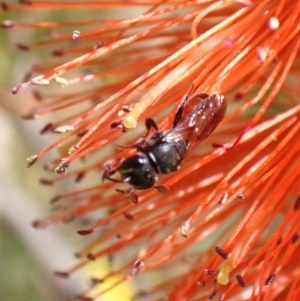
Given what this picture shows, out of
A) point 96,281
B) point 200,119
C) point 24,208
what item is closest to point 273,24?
point 200,119

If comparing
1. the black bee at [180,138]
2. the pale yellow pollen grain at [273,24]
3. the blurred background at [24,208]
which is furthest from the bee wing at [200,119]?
the blurred background at [24,208]

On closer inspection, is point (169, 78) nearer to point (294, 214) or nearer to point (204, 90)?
point (204, 90)

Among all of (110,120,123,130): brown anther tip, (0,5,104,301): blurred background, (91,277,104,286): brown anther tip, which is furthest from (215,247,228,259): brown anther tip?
(0,5,104,301): blurred background

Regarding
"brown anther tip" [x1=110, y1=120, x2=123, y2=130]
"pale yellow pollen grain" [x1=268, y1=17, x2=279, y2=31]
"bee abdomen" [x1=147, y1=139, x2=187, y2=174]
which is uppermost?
"pale yellow pollen grain" [x1=268, y1=17, x2=279, y2=31]

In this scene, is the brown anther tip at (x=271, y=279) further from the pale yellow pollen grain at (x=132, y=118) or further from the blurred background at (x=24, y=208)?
the blurred background at (x=24, y=208)

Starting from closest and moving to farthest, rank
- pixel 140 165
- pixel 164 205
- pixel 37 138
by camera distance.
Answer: pixel 140 165 < pixel 164 205 < pixel 37 138

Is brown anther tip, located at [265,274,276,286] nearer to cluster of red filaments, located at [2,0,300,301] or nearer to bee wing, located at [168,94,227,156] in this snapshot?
cluster of red filaments, located at [2,0,300,301]

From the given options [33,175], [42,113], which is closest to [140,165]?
[42,113]

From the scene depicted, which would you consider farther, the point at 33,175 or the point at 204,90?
the point at 33,175
